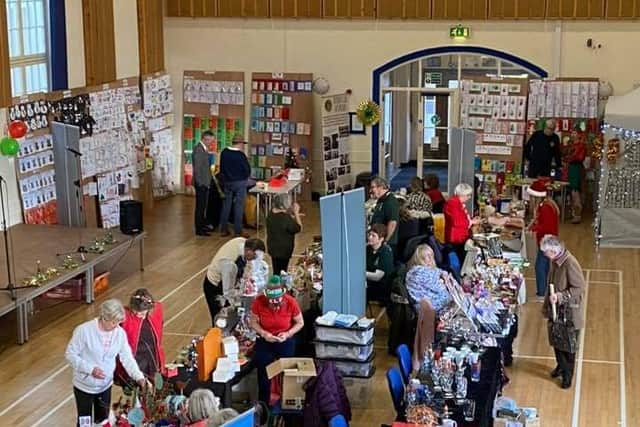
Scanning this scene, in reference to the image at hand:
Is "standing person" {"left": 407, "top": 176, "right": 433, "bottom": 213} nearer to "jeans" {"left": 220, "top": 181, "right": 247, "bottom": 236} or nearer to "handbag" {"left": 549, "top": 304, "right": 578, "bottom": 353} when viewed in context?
"handbag" {"left": 549, "top": 304, "right": 578, "bottom": 353}

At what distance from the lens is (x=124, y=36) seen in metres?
17.0

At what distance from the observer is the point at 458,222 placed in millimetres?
11547

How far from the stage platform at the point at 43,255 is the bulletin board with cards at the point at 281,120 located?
496 centimetres

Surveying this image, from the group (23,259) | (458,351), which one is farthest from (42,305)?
(458,351)

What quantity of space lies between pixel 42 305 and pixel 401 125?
1067 cm

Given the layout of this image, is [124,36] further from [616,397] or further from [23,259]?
[616,397]

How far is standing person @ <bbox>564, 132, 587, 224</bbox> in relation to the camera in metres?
16.9

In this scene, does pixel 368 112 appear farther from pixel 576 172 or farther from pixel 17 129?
pixel 17 129

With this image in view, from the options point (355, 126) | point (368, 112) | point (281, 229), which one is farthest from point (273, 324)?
point (355, 126)

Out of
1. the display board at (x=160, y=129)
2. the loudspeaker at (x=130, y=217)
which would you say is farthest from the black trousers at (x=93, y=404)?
the display board at (x=160, y=129)

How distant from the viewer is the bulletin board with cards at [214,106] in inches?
741

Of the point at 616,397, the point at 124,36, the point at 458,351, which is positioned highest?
the point at 124,36

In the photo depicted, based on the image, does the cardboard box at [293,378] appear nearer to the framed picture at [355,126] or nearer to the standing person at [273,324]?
the standing person at [273,324]

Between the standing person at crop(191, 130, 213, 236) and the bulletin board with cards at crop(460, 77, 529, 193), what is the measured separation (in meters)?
5.01
